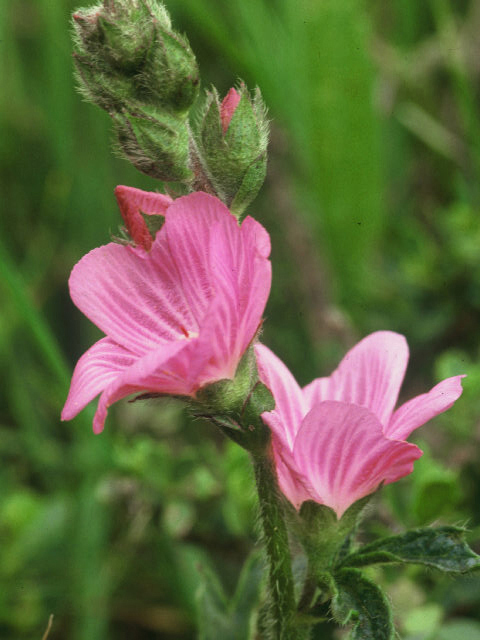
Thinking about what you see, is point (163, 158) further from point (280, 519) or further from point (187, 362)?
point (280, 519)

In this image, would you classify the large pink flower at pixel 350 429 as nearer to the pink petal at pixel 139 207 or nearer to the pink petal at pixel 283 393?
the pink petal at pixel 283 393

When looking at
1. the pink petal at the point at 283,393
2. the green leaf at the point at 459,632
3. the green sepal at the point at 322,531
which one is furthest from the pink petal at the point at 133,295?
the green leaf at the point at 459,632

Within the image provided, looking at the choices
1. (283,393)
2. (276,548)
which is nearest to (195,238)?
(283,393)

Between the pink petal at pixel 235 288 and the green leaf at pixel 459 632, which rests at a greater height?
the pink petal at pixel 235 288

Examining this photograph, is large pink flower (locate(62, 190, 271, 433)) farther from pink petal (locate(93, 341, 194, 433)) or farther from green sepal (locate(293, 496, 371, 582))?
green sepal (locate(293, 496, 371, 582))

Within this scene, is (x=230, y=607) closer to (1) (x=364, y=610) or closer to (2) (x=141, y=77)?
(1) (x=364, y=610)

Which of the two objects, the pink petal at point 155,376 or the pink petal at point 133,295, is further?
the pink petal at point 133,295

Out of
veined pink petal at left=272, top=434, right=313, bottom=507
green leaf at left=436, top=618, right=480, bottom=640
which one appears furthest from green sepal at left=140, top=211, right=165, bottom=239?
green leaf at left=436, top=618, right=480, bottom=640
